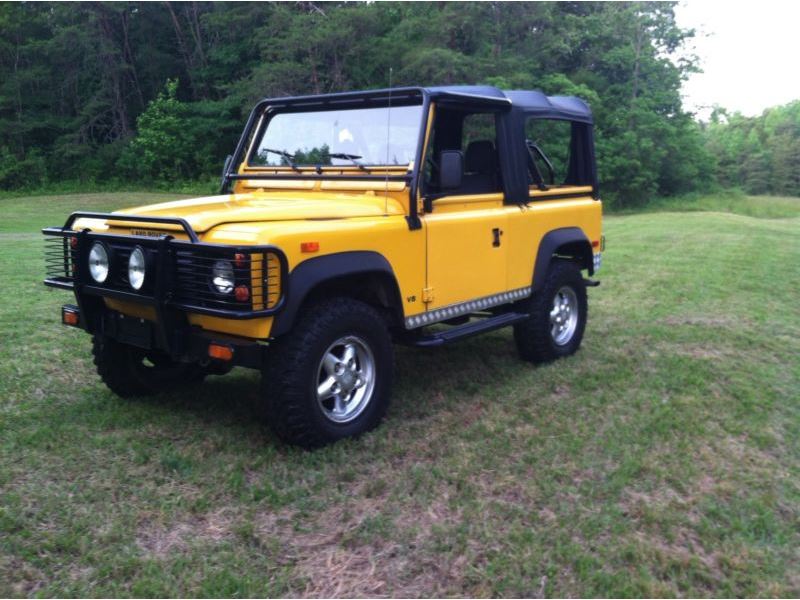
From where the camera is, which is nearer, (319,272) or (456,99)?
(319,272)

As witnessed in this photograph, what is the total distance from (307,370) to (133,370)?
5.41ft

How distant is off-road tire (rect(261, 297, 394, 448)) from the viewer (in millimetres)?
3914

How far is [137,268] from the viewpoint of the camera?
3.93 meters

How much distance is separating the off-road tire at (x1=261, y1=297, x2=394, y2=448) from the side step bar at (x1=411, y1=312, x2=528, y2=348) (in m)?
0.55

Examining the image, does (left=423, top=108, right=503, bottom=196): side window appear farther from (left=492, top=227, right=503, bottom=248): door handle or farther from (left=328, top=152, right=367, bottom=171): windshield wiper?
(left=328, top=152, right=367, bottom=171): windshield wiper

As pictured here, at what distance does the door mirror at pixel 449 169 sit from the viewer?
15.1 feet

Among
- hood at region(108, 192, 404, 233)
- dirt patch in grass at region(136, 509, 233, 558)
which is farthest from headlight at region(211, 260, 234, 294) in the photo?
dirt patch in grass at region(136, 509, 233, 558)

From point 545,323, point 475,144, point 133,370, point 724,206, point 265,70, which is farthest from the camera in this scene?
point 724,206

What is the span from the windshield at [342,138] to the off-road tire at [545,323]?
1.85 metres

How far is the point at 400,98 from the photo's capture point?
5.00 metres

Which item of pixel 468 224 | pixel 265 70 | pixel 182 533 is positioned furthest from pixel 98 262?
pixel 265 70

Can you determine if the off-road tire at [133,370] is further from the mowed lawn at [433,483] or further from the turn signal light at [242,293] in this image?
the turn signal light at [242,293]

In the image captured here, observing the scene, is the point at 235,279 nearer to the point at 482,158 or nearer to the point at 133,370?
the point at 133,370

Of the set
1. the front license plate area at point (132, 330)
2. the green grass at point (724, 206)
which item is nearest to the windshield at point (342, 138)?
the front license plate area at point (132, 330)
